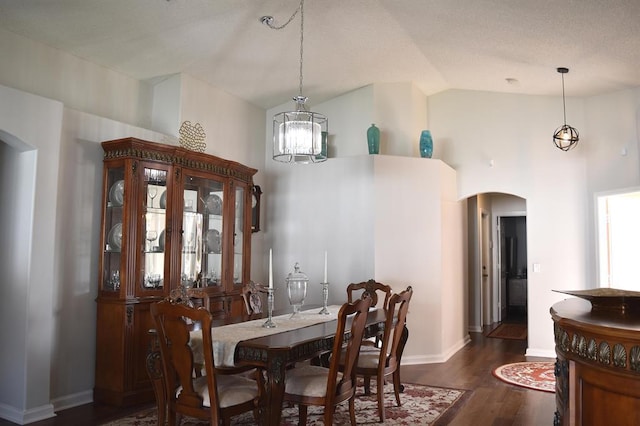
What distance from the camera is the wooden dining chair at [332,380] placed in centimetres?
316

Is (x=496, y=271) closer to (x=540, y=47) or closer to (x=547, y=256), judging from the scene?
(x=547, y=256)

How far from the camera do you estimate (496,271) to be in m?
9.35

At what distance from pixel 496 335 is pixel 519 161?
2775mm

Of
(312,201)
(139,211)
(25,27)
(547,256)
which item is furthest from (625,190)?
(25,27)

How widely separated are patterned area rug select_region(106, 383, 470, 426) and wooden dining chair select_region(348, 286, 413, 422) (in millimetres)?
154

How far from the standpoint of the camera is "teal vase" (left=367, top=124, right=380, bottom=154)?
6.35 metres

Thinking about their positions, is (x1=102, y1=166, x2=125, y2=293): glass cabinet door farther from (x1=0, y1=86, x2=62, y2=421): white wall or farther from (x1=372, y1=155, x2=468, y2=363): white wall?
(x1=372, y1=155, x2=468, y2=363): white wall

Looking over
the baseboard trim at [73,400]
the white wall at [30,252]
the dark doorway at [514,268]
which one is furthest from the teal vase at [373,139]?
the dark doorway at [514,268]

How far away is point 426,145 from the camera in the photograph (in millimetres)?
6625

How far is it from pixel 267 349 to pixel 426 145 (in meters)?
4.34

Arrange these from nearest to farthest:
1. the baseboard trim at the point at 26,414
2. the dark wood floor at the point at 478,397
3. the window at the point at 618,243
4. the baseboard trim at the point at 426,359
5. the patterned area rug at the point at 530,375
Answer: the baseboard trim at the point at 26,414 < the dark wood floor at the point at 478,397 < the patterned area rug at the point at 530,375 < the baseboard trim at the point at 426,359 < the window at the point at 618,243

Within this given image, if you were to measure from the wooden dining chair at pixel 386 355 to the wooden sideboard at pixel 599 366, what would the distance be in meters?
1.51

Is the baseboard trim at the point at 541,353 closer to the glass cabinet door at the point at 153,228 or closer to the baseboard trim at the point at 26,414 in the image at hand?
the glass cabinet door at the point at 153,228

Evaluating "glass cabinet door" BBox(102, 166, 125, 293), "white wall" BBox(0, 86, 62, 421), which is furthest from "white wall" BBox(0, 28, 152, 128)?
"glass cabinet door" BBox(102, 166, 125, 293)
